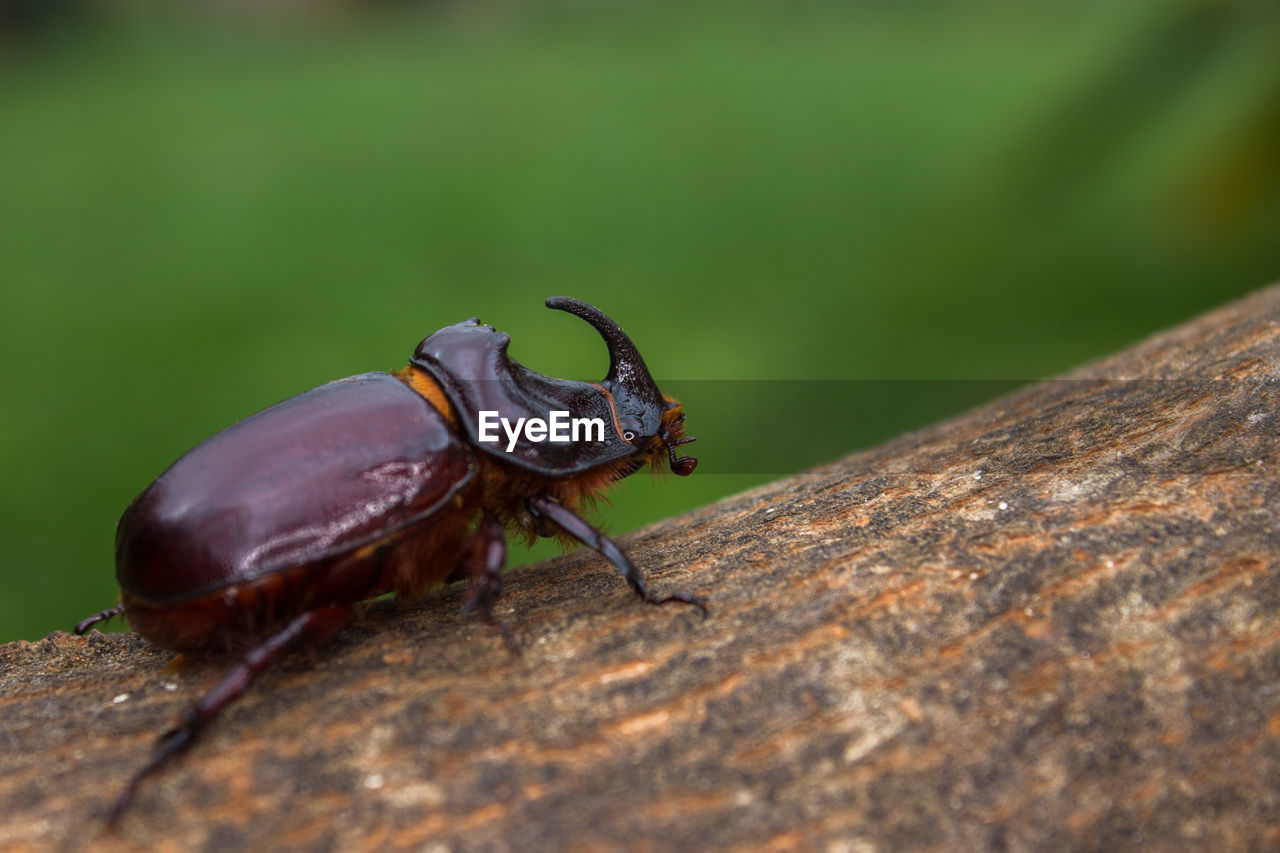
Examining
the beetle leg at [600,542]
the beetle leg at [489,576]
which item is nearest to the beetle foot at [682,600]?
the beetle leg at [600,542]

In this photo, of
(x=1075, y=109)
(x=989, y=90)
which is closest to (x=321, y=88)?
(x=989, y=90)

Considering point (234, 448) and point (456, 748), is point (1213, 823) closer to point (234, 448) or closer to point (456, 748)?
point (456, 748)

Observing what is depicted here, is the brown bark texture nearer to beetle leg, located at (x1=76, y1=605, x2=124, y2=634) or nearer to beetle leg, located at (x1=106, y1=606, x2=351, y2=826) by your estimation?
beetle leg, located at (x1=106, y1=606, x2=351, y2=826)

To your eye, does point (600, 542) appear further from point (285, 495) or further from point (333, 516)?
point (285, 495)

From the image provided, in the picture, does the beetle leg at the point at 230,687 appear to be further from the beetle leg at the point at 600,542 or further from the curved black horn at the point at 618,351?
the curved black horn at the point at 618,351

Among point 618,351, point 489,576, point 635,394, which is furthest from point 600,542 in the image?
point 618,351

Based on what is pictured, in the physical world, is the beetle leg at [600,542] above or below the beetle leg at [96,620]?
below

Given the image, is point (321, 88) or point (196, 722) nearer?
point (196, 722)

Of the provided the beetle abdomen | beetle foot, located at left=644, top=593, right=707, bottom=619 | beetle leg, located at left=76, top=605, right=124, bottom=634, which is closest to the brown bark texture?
beetle foot, located at left=644, top=593, right=707, bottom=619
